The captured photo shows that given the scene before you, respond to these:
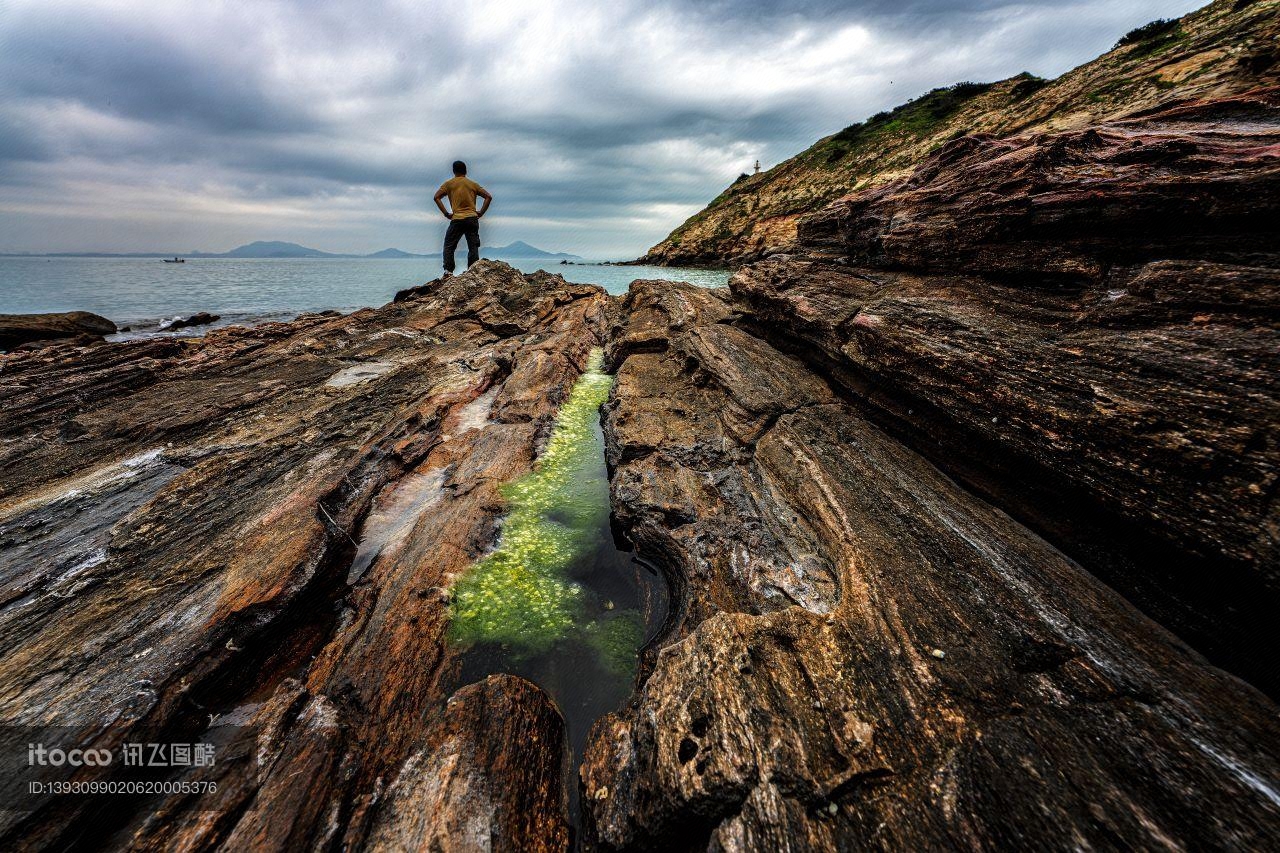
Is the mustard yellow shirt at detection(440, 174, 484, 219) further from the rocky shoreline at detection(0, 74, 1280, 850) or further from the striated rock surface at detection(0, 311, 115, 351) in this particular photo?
the striated rock surface at detection(0, 311, 115, 351)

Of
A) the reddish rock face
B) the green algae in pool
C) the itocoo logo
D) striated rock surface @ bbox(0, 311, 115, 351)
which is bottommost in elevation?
the green algae in pool

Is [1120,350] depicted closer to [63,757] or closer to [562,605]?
[562,605]

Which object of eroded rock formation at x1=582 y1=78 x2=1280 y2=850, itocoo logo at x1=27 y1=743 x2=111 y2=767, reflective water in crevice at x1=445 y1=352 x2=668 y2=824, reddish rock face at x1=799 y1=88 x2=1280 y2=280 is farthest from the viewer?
reflective water in crevice at x1=445 y1=352 x2=668 y2=824

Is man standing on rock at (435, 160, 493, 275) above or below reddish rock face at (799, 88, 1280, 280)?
above

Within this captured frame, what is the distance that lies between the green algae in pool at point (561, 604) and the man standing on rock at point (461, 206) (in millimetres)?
19792

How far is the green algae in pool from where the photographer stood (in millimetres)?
7570

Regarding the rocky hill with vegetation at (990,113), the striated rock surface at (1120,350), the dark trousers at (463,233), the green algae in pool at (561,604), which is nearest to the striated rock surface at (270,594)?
the green algae in pool at (561,604)

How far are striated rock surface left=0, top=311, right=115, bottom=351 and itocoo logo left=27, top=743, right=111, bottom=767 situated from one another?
3003 cm

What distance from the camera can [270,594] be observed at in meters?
7.53

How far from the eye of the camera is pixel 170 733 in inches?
228

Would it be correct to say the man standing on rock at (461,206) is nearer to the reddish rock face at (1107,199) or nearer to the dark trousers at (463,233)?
the dark trousers at (463,233)

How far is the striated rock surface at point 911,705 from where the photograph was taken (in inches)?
161

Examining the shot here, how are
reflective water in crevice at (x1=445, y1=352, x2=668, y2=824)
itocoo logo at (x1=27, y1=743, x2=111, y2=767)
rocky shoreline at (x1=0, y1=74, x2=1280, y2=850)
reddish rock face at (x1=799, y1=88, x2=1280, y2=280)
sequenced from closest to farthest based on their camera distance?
rocky shoreline at (x1=0, y1=74, x2=1280, y2=850)
itocoo logo at (x1=27, y1=743, x2=111, y2=767)
reddish rock face at (x1=799, y1=88, x2=1280, y2=280)
reflective water in crevice at (x1=445, y1=352, x2=668, y2=824)

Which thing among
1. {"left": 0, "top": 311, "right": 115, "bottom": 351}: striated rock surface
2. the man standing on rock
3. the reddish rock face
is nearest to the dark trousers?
the man standing on rock
